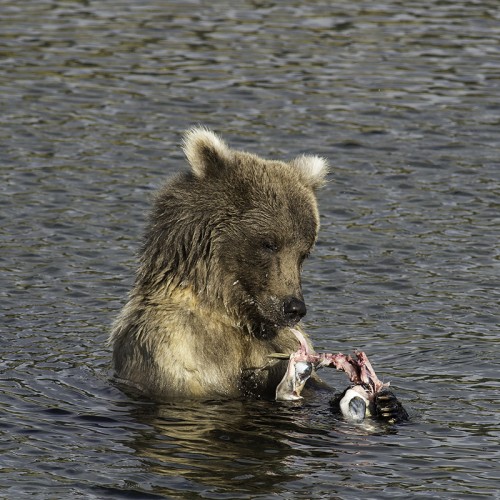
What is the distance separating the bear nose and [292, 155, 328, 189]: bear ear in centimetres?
111

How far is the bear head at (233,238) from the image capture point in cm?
1070

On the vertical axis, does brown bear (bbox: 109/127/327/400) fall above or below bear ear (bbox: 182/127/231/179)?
below

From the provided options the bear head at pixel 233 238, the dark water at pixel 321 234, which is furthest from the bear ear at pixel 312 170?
the dark water at pixel 321 234

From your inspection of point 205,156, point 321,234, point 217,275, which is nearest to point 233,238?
point 217,275

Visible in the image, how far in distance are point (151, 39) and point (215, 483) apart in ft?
46.4

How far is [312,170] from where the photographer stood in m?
11.4

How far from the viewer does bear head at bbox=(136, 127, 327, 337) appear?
35.1ft

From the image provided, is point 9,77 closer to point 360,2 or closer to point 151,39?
point 151,39

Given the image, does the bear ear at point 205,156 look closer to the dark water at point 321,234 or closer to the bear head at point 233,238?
the bear head at point 233,238

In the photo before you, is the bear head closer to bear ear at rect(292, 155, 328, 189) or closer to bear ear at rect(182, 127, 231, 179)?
Answer: bear ear at rect(182, 127, 231, 179)

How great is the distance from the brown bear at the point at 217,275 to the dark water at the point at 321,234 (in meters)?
0.29

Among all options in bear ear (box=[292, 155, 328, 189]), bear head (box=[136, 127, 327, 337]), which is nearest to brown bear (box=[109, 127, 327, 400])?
bear head (box=[136, 127, 327, 337])

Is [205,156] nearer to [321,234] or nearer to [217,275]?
[217,275]

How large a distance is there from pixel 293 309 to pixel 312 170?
137cm
